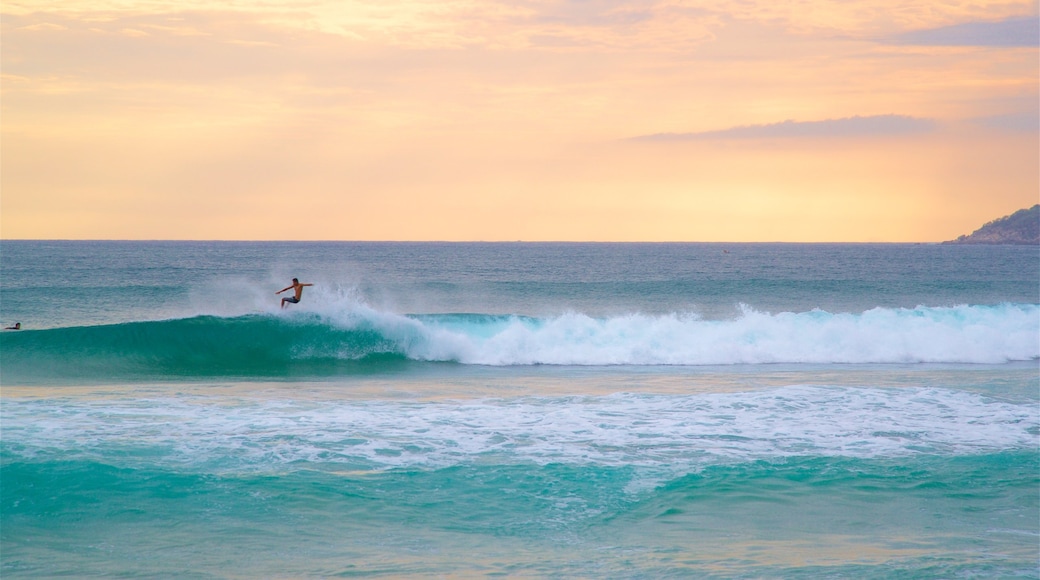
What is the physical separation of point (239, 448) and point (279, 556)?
321cm

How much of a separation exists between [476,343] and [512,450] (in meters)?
11.1

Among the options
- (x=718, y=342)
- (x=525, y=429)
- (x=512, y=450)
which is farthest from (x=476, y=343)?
(x=512, y=450)

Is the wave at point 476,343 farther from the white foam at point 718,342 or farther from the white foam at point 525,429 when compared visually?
the white foam at point 525,429

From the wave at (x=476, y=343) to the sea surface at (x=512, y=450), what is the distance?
0.27ft

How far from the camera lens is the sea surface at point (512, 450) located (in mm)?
7289

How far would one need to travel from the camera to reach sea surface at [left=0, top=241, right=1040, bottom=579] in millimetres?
7289

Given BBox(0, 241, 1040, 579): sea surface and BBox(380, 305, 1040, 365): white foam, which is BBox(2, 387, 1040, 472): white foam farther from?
BBox(380, 305, 1040, 365): white foam

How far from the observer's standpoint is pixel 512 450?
1023cm

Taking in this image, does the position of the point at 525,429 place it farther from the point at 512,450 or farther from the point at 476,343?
the point at 476,343

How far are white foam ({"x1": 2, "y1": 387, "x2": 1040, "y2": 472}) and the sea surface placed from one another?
2.3 inches

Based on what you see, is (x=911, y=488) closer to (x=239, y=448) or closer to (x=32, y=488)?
(x=239, y=448)

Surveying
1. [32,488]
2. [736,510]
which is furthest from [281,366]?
[736,510]

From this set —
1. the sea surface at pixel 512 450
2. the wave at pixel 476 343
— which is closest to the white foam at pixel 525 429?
the sea surface at pixel 512 450

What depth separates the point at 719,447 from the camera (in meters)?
10.5
